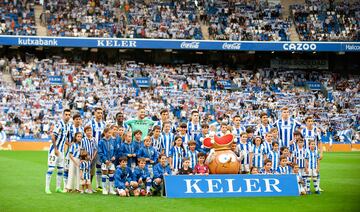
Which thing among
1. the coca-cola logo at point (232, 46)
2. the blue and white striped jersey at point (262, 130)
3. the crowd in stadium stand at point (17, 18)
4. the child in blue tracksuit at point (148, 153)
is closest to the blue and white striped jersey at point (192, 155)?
the child in blue tracksuit at point (148, 153)

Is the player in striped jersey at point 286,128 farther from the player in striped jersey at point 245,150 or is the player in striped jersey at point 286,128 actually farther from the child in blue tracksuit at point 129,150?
the child in blue tracksuit at point 129,150

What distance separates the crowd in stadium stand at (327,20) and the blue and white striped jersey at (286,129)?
34.1m

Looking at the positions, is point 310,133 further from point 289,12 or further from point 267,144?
point 289,12

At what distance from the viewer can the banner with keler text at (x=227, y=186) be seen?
15.4 m

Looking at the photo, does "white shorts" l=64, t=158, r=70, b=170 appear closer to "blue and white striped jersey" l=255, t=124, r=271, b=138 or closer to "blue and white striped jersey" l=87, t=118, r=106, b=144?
"blue and white striped jersey" l=87, t=118, r=106, b=144

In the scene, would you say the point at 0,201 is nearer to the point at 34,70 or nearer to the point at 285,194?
the point at 285,194

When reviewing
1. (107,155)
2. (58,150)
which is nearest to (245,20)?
(58,150)

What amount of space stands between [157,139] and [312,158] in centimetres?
412

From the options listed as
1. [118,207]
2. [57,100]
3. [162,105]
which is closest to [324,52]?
[162,105]

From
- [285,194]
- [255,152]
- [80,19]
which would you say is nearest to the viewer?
[285,194]

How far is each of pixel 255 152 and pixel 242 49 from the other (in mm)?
32351

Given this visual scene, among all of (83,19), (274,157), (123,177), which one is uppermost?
(83,19)

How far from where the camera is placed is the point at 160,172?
16.0 meters

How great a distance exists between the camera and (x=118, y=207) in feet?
45.4
